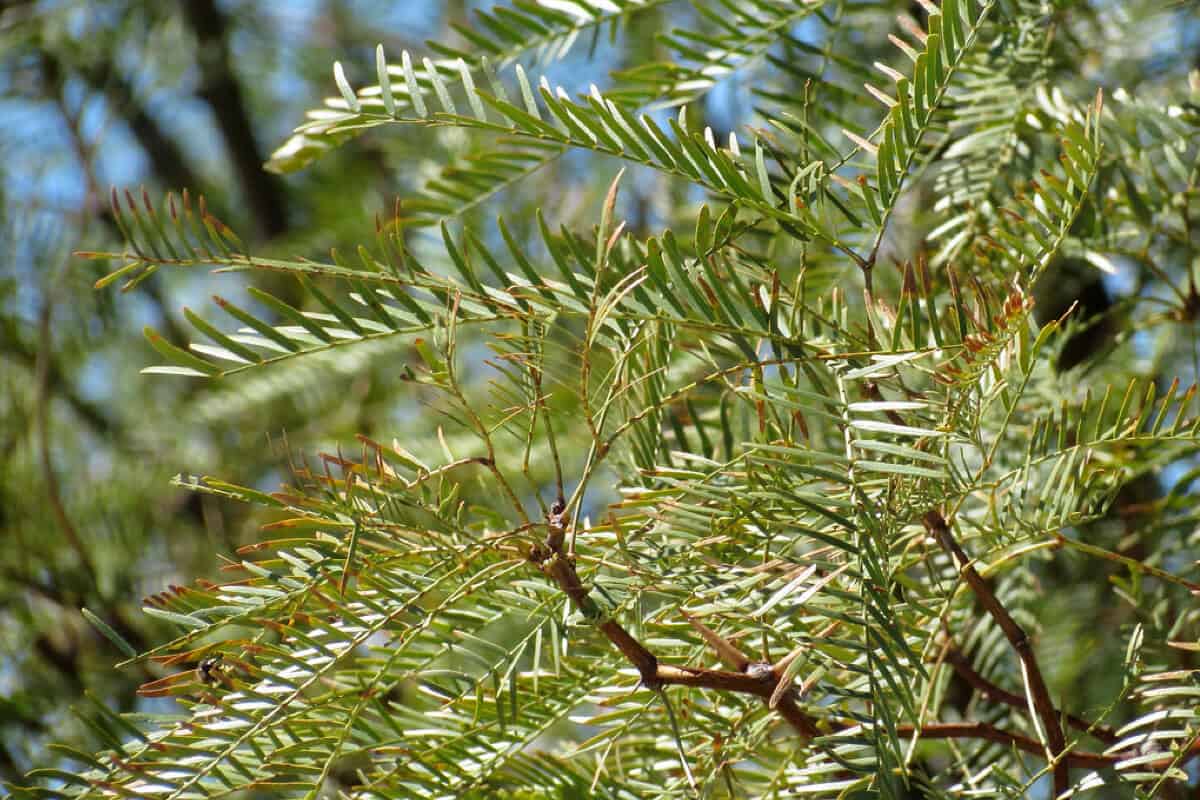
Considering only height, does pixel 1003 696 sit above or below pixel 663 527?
below

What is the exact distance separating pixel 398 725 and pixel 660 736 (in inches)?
3.7

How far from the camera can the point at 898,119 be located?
0.30 m

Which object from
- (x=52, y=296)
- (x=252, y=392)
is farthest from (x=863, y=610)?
(x=252, y=392)

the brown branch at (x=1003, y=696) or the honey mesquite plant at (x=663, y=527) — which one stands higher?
the honey mesquite plant at (x=663, y=527)

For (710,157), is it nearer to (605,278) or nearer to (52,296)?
(605,278)

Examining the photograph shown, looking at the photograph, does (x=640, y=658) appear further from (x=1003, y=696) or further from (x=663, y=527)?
(x=1003, y=696)

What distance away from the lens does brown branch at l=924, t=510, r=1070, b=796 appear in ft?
1.02

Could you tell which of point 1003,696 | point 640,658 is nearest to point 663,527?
point 640,658

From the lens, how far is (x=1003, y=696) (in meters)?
0.37

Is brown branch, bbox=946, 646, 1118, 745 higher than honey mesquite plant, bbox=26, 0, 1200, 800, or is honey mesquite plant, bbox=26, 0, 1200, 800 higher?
honey mesquite plant, bbox=26, 0, 1200, 800

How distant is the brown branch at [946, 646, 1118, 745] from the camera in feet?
1.17

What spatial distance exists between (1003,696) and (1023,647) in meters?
0.05

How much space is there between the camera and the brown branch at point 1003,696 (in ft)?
1.17

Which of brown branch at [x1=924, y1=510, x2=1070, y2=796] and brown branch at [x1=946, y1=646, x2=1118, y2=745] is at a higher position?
brown branch at [x1=924, y1=510, x2=1070, y2=796]
